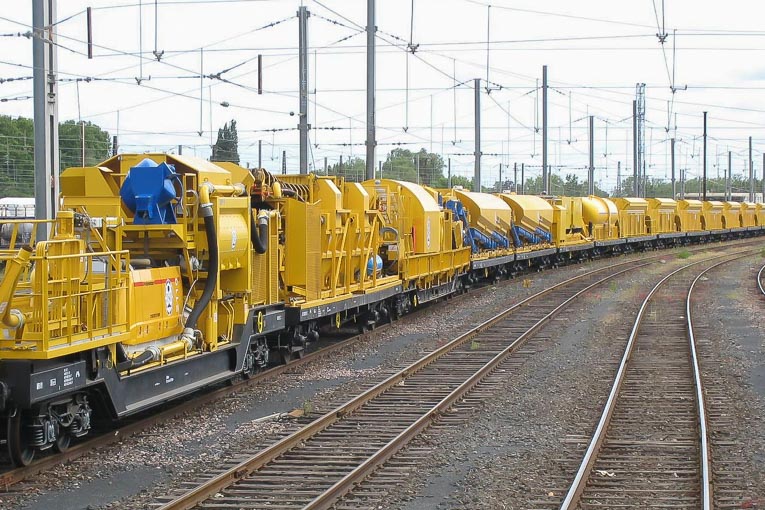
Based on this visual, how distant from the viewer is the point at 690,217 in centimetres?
6084

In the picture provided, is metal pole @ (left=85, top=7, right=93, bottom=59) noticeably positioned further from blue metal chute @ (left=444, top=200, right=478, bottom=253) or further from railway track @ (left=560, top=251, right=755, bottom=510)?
blue metal chute @ (left=444, top=200, right=478, bottom=253)

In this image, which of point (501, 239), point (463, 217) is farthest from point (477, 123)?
point (463, 217)

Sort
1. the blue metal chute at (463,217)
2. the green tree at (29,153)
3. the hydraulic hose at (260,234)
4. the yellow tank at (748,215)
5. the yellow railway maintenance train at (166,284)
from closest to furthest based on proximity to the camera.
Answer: the yellow railway maintenance train at (166,284), the hydraulic hose at (260,234), the blue metal chute at (463,217), the green tree at (29,153), the yellow tank at (748,215)

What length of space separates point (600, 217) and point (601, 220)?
0.33 m

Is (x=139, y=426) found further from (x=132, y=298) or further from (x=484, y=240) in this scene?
(x=484, y=240)

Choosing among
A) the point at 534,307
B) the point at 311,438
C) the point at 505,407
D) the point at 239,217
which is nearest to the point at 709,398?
the point at 505,407

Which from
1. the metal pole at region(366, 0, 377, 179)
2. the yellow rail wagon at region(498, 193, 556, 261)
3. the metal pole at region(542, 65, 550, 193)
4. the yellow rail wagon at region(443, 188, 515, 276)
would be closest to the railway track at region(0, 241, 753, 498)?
the metal pole at region(366, 0, 377, 179)

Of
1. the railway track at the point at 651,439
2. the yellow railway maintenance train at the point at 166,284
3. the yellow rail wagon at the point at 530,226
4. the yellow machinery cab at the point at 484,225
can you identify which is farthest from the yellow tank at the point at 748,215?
the railway track at the point at 651,439

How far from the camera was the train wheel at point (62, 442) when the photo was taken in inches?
368

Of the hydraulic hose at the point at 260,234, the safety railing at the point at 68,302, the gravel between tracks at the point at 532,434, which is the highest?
the hydraulic hose at the point at 260,234

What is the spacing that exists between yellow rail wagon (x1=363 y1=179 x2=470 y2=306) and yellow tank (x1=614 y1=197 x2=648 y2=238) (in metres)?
26.3

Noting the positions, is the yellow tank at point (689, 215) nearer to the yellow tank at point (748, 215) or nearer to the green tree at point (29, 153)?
the yellow tank at point (748, 215)

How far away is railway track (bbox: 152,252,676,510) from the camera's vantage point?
27.1 feet

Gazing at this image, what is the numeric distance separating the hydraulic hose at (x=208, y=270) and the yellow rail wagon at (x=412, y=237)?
375 inches
